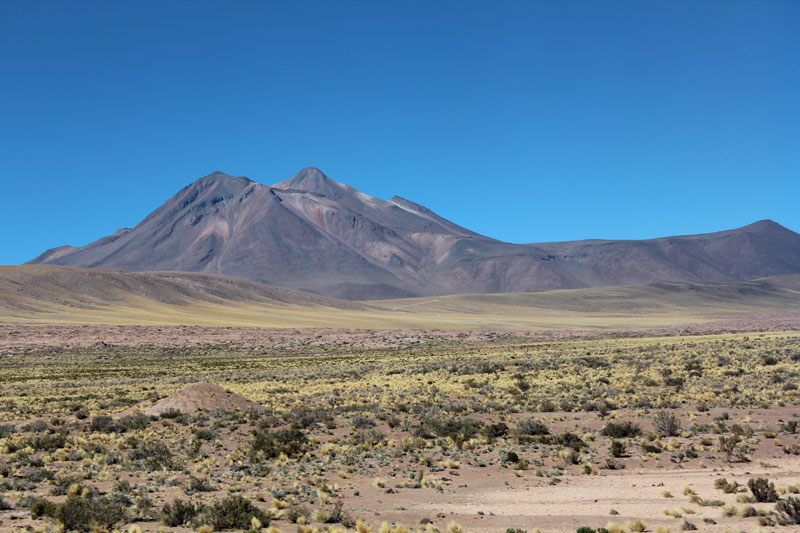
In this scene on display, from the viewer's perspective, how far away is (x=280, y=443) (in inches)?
740

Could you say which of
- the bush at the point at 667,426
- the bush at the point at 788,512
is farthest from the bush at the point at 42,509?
the bush at the point at 667,426

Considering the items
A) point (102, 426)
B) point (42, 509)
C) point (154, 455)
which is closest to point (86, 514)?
point (42, 509)

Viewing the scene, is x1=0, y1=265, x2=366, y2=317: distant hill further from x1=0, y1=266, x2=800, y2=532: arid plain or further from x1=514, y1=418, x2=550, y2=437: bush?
x1=514, y1=418, x2=550, y2=437: bush

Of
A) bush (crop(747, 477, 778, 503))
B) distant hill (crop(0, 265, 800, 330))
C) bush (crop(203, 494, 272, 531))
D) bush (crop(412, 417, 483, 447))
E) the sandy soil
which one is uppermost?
distant hill (crop(0, 265, 800, 330))

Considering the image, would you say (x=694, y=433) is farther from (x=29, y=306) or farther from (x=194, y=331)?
(x=29, y=306)

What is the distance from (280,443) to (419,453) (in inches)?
166

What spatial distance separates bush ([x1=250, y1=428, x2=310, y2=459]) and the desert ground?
0.24ft

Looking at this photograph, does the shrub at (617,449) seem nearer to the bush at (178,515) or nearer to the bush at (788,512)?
the bush at (788,512)

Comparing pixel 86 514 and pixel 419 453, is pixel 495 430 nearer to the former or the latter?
pixel 419 453

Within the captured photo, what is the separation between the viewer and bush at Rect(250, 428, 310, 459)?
17875 mm

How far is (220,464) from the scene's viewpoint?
56.2 feet

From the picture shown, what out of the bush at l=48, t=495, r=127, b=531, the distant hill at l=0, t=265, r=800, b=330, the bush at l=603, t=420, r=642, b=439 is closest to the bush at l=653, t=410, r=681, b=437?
the bush at l=603, t=420, r=642, b=439

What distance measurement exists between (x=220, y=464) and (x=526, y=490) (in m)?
8.33

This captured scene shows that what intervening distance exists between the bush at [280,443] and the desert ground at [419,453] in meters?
0.07
